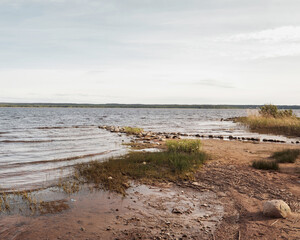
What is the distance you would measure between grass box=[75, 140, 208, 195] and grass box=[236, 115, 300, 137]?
20639 millimetres

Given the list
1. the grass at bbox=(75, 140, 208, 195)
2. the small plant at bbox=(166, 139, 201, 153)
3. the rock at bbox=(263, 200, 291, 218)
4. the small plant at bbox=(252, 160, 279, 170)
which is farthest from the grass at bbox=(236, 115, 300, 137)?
the rock at bbox=(263, 200, 291, 218)

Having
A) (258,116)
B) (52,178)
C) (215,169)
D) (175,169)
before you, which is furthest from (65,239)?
(258,116)

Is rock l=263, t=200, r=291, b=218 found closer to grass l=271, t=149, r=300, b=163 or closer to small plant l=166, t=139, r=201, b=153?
grass l=271, t=149, r=300, b=163

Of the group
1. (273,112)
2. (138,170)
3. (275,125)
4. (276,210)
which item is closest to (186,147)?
(138,170)

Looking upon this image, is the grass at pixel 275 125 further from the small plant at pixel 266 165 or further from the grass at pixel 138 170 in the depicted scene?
the grass at pixel 138 170

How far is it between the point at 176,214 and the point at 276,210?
8.16ft

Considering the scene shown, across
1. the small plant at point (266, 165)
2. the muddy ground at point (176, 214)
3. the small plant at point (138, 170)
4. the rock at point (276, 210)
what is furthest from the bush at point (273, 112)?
the rock at point (276, 210)

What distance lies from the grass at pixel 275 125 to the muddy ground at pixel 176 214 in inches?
855

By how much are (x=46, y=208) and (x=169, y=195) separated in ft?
12.0

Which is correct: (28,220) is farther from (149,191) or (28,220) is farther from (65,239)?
(149,191)

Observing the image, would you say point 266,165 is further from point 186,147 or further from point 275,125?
point 275,125

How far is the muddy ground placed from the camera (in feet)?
18.8

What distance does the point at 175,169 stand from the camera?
10.8m

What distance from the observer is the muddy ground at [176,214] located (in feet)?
18.8
